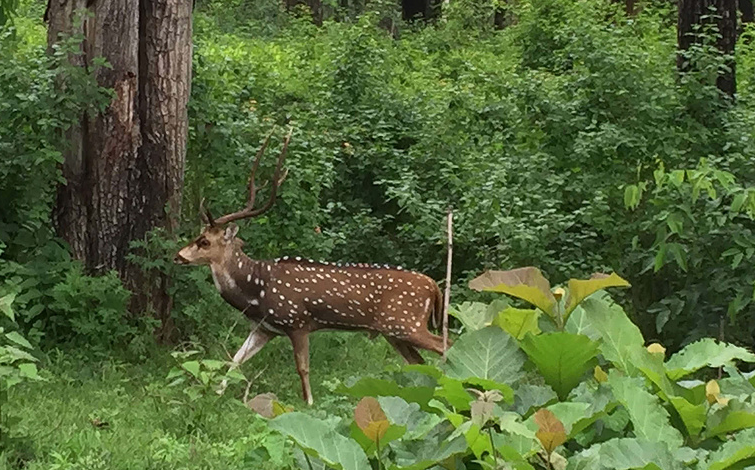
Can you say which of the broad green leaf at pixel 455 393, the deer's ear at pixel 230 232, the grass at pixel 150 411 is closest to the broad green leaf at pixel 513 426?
the broad green leaf at pixel 455 393

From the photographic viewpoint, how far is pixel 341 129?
436 inches

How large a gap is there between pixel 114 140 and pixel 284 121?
373cm

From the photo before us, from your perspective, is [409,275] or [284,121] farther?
[284,121]

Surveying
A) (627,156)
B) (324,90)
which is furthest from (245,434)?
(324,90)

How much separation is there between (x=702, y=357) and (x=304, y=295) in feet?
16.7

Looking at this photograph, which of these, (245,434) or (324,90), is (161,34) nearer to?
(245,434)

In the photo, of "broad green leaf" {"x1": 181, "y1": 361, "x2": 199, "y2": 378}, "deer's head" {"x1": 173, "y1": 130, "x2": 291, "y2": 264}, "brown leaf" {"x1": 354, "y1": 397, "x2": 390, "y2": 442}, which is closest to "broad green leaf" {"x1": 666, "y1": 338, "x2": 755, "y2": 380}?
"brown leaf" {"x1": 354, "y1": 397, "x2": 390, "y2": 442}

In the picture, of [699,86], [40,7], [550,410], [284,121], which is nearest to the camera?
[550,410]

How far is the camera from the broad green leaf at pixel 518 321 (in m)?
2.02

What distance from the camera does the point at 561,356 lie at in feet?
6.28

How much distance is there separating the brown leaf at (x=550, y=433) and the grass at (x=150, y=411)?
0.64m

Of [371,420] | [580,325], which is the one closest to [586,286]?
[580,325]

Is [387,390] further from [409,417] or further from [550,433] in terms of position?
[550,433]

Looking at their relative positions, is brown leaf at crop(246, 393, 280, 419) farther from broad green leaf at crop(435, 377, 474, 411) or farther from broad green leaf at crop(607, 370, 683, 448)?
broad green leaf at crop(607, 370, 683, 448)
